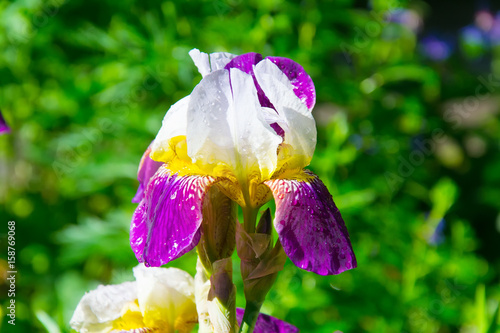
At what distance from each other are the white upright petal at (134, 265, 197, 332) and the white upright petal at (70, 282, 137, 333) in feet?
0.12

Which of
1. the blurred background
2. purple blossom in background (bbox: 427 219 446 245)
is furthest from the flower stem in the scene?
purple blossom in background (bbox: 427 219 446 245)

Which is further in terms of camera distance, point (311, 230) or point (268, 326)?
point (268, 326)

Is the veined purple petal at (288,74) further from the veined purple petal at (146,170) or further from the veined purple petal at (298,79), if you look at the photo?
the veined purple petal at (146,170)

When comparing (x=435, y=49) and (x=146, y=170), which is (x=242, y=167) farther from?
(x=435, y=49)

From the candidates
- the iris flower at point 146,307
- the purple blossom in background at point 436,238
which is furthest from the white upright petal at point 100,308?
the purple blossom in background at point 436,238

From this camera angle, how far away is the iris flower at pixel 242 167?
0.60m

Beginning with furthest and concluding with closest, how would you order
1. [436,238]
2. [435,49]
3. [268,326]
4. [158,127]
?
[435,49] < [436,238] < [158,127] < [268,326]

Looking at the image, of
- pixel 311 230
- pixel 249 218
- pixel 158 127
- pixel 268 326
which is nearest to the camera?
pixel 311 230

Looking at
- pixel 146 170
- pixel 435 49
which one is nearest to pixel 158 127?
pixel 146 170

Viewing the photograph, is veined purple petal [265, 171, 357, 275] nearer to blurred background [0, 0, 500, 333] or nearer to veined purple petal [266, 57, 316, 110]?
veined purple petal [266, 57, 316, 110]

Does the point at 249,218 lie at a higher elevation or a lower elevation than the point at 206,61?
lower

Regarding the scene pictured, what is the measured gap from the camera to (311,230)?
598 mm

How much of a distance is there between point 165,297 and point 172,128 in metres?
0.23

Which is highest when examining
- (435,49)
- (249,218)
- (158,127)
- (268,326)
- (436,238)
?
(249,218)
